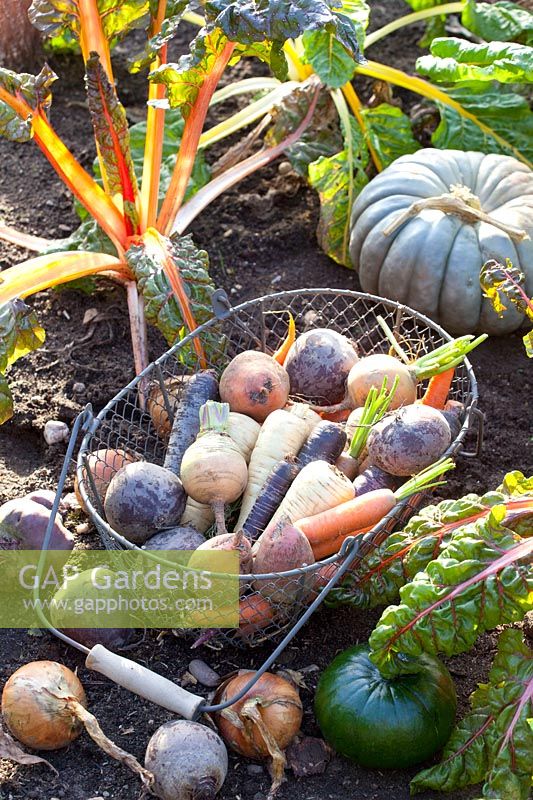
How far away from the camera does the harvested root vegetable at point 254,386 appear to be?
293cm

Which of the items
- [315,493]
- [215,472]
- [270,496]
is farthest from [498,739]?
[215,472]

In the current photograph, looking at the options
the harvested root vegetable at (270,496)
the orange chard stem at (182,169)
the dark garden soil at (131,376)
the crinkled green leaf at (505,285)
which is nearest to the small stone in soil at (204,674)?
the dark garden soil at (131,376)

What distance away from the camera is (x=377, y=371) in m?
2.88

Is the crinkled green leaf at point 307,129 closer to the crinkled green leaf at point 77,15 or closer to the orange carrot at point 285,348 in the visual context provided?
the crinkled green leaf at point 77,15

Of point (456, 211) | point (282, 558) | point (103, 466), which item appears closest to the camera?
point (282, 558)

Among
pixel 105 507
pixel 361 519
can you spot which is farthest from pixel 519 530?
pixel 105 507

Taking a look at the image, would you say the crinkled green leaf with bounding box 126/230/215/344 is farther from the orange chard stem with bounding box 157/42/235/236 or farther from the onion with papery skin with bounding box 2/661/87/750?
the onion with papery skin with bounding box 2/661/87/750

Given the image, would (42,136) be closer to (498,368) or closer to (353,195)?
(353,195)

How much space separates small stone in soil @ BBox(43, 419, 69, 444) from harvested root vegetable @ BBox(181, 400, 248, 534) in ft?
2.38

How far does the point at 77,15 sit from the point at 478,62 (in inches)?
61.8

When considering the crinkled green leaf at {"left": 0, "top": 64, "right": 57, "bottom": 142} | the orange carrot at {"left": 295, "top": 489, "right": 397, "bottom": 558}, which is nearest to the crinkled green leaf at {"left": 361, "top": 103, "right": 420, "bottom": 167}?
the crinkled green leaf at {"left": 0, "top": 64, "right": 57, "bottom": 142}

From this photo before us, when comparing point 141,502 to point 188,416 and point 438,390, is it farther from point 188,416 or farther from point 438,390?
point 438,390

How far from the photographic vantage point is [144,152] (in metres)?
4.09

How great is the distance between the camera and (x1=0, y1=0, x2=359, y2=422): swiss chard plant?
315 cm
